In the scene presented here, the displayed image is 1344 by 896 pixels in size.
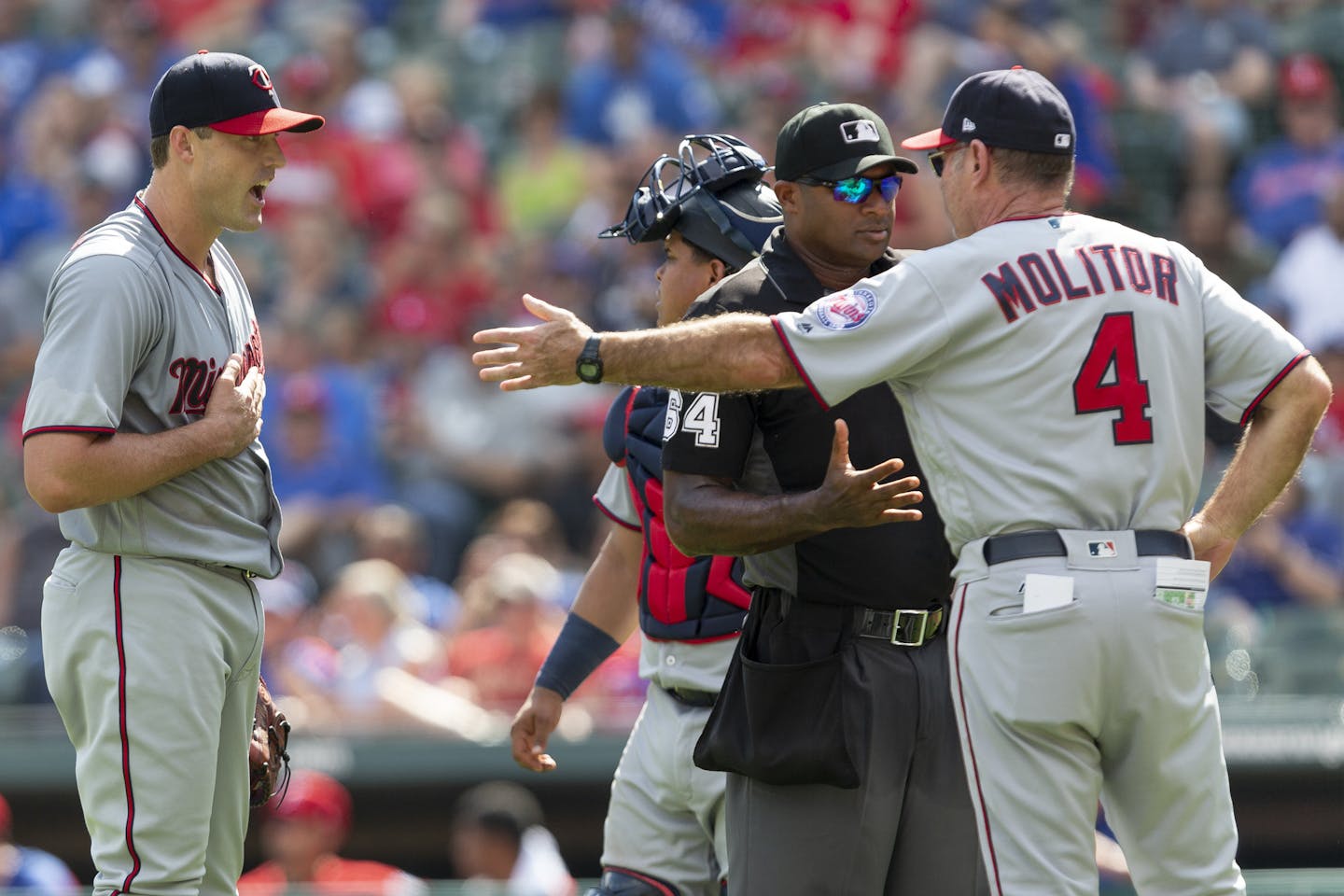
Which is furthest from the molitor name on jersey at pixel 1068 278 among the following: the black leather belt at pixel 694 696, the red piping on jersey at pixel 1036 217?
the black leather belt at pixel 694 696

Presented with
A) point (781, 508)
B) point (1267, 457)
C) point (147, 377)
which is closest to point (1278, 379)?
point (1267, 457)

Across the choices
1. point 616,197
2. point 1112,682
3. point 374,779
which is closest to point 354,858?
point 374,779

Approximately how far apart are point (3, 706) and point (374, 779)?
187cm

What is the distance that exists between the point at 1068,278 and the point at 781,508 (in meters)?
0.72

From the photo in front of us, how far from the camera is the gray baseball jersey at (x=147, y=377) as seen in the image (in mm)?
3688

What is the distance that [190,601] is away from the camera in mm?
3822

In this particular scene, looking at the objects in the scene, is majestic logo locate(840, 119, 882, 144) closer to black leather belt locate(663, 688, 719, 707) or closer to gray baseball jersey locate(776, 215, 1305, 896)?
gray baseball jersey locate(776, 215, 1305, 896)

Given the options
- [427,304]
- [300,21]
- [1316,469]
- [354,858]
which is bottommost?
[354,858]

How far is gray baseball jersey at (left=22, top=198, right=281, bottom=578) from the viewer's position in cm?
369

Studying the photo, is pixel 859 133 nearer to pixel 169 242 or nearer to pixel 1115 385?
pixel 1115 385

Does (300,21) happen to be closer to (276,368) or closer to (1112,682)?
(276,368)

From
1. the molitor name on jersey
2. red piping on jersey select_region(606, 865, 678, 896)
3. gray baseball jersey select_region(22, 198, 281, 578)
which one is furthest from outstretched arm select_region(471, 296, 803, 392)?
red piping on jersey select_region(606, 865, 678, 896)

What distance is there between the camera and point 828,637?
12.8 feet

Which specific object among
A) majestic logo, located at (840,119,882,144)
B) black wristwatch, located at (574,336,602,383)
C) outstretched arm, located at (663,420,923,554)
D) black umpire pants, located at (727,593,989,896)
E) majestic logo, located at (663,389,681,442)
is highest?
majestic logo, located at (840,119,882,144)
